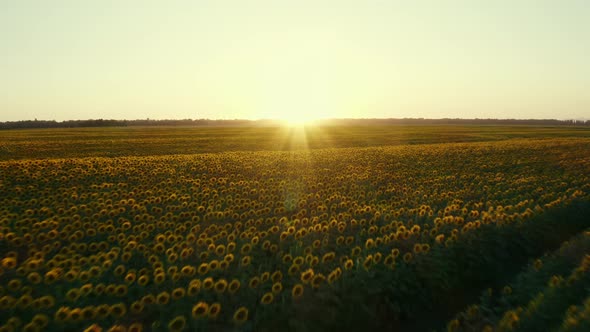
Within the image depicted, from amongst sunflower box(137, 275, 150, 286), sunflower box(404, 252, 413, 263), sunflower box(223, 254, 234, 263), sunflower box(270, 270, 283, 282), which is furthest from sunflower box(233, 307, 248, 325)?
sunflower box(404, 252, 413, 263)

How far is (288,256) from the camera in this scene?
7625 millimetres

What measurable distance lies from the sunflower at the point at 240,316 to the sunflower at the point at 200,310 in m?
0.45

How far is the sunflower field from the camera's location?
5.75 meters

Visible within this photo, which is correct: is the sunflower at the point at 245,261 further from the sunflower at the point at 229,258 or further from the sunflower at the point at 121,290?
the sunflower at the point at 121,290

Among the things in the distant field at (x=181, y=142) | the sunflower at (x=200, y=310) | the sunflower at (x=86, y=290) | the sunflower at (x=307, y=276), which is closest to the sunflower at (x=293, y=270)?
the sunflower at (x=307, y=276)

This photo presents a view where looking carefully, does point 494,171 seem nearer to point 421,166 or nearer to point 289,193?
point 421,166

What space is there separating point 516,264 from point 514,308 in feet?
7.53

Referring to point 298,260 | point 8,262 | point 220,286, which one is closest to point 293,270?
point 298,260

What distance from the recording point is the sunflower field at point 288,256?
5.75 metres

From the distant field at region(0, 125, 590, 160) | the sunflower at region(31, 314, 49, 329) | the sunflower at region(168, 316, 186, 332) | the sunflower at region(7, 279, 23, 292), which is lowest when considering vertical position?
the distant field at region(0, 125, 590, 160)

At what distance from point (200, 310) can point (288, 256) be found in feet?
7.86

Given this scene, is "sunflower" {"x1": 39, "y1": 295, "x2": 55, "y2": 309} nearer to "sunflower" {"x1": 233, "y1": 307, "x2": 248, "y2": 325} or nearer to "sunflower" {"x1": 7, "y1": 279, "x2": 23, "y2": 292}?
"sunflower" {"x1": 7, "y1": 279, "x2": 23, "y2": 292}

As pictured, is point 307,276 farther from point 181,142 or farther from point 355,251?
point 181,142

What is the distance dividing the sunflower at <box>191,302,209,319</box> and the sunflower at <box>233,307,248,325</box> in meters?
0.45
